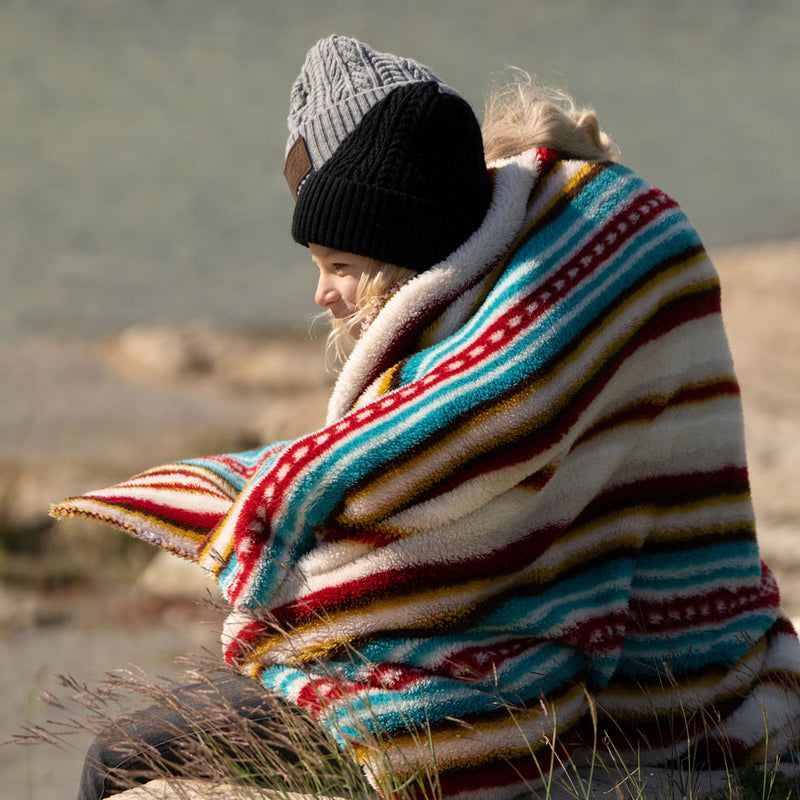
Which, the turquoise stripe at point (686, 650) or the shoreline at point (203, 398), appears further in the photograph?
the shoreline at point (203, 398)

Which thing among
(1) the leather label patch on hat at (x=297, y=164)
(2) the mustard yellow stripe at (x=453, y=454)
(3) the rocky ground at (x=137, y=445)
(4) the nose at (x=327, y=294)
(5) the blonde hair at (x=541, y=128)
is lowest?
Answer: (3) the rocky ground at (x=137, y=445)

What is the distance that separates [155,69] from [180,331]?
1216 centimetres

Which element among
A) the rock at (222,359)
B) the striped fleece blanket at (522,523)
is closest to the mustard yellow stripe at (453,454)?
the striped fleece blanket at (522,523)

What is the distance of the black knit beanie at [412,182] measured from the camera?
6.17ft

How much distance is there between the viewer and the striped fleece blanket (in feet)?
5.76

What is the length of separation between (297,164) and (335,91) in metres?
0.16

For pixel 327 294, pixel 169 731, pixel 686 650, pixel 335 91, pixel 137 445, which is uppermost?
pixel 335 91

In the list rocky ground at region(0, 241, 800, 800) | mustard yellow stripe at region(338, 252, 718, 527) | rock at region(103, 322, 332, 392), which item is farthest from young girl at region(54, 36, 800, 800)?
rock at region(103, 322, 332, 392)

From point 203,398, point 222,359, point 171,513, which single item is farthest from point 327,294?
point 222,359

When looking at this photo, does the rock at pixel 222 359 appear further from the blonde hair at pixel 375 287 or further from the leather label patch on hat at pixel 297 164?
the blonde hair at pixel 375 287

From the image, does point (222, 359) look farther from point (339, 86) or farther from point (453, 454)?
point (453, 454)

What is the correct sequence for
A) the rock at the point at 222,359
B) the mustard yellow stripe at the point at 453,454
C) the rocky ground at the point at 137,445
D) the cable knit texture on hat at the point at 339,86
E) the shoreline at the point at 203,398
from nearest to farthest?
1. the mustard yellow stripe at the point at 453,454
2. the cable knit texture on hat at the point at 339,86
3. the rocky ground at the point at 137,445
4. the shoreline at the point at 203,398
5. the rock at the point at 222,359

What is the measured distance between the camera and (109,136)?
1927 centimetres

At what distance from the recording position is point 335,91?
80.3 inches
